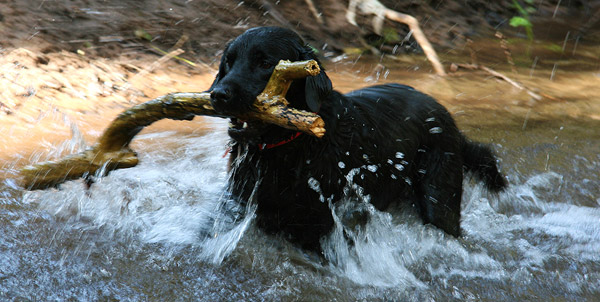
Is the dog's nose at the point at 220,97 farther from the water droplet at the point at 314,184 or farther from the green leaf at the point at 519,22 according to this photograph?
the green leaf at the point at 519,22

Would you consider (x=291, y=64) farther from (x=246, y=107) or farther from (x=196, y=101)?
(x=196, y=101)

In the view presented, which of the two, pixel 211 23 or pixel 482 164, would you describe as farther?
pixel 211 23

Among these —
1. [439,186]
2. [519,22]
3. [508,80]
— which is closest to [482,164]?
[439,186]

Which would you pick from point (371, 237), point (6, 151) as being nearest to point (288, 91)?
point (371, 237)

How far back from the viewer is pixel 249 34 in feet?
10.1

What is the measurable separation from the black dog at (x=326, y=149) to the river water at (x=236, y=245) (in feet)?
0.63

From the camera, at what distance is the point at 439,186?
12.4 feet

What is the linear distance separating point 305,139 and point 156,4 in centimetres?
575

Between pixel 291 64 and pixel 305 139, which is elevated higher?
pixel 291 64

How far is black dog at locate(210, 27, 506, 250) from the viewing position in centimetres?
301

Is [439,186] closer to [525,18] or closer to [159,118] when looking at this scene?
[159,118]

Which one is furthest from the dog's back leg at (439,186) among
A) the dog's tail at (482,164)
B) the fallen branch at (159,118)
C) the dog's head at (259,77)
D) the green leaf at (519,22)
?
the green leaf at (519,22)

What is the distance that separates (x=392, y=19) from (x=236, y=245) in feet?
20.2

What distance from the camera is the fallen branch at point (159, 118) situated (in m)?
2.69
